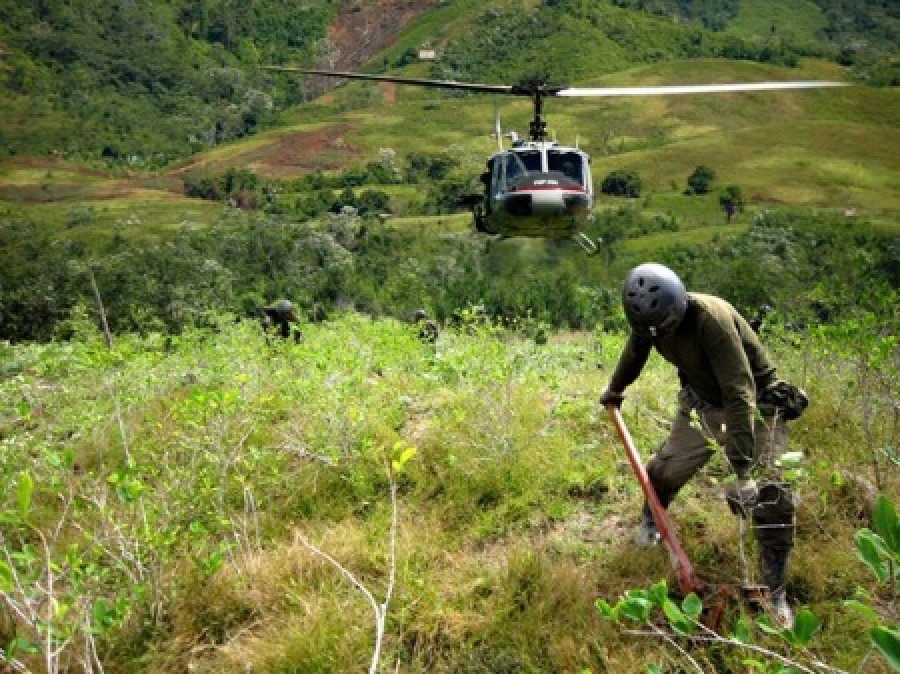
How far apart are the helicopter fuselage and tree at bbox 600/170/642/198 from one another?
8980 centimetres

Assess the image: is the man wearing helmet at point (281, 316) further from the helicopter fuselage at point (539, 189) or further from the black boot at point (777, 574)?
the black boot at point (777, 574)

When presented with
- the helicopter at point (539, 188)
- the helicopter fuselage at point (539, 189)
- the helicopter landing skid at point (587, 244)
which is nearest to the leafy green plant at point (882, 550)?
the helicopter landing skid at point (587, 244)

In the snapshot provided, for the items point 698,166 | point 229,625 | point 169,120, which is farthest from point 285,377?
point 169,120

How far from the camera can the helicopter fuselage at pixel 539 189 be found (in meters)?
14.2

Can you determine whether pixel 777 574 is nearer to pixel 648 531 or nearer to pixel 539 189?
pixel 648 531

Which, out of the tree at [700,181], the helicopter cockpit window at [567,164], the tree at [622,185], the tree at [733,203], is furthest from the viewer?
the tree at [622,185]

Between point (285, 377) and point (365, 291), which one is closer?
point (285, 377)

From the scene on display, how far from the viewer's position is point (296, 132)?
145 m

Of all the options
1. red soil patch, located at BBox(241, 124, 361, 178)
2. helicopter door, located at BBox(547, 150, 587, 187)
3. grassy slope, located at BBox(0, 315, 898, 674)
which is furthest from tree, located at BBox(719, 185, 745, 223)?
grassy slope, located at BBox(0, 315, 898, 674)

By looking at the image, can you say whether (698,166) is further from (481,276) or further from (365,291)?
(365,291)

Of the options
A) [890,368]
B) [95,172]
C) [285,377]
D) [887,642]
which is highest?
[887,642]

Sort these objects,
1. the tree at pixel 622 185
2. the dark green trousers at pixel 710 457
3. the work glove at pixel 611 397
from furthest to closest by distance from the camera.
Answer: the tree at pixel 622 185 → the work glove at pixel 611 397 → the dark green trousers at pixel 710 457

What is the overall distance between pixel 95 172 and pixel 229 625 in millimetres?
133802

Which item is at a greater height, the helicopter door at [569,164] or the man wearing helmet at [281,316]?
the helicopter door at [569,164]
